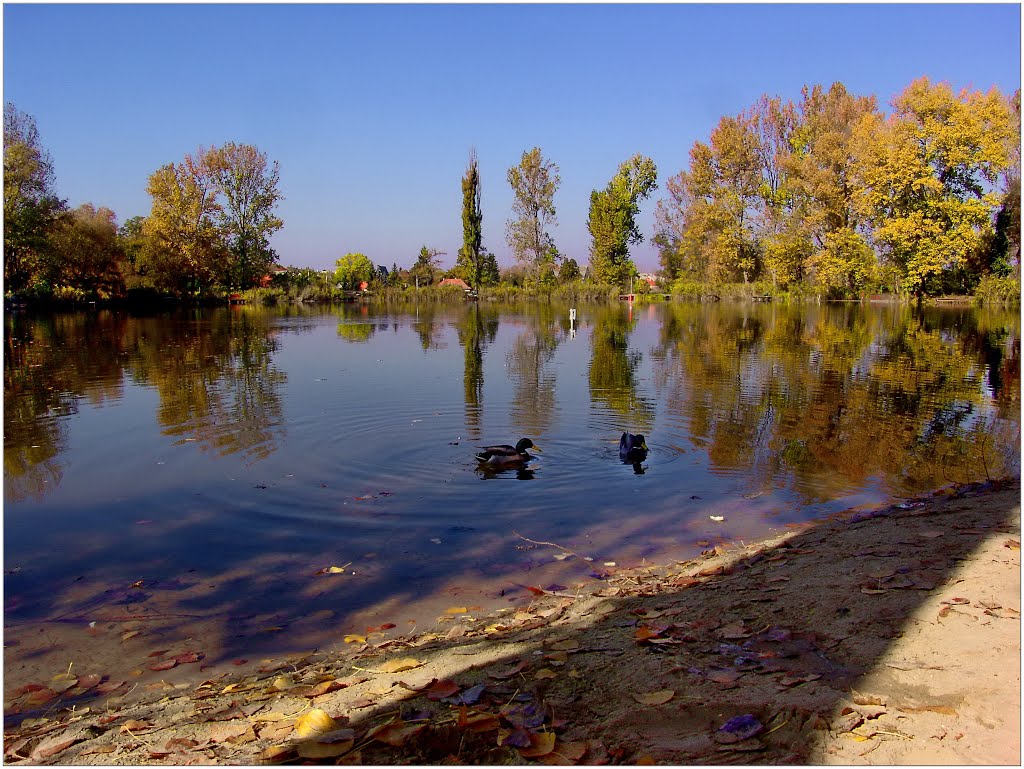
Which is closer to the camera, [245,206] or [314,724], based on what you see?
[314,724]

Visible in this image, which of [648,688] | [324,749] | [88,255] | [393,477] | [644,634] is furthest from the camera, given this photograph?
[88,255]

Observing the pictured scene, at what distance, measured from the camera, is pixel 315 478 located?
742 centimetres

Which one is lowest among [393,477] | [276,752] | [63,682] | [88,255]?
[63,682]

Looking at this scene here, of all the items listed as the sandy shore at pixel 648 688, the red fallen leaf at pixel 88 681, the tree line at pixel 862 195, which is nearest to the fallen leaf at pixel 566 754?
the sandy shore at pixel 648 688

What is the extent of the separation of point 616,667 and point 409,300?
6944 cm

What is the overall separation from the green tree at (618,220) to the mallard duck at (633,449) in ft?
214

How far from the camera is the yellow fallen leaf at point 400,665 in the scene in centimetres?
327

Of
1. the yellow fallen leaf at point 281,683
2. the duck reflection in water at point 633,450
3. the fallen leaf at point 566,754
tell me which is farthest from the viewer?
the duck reflection in water at point 633,450

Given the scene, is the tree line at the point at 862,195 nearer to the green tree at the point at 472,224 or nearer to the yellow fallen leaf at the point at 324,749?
the green tree at the point at 472,224

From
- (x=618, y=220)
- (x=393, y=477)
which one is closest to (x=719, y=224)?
(x=618, y=220)

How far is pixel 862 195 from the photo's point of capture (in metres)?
41.6

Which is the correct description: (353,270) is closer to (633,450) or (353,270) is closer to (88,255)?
(88,255)

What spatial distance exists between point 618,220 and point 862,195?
106 feet

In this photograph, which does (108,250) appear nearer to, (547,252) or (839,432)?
(547,252)
